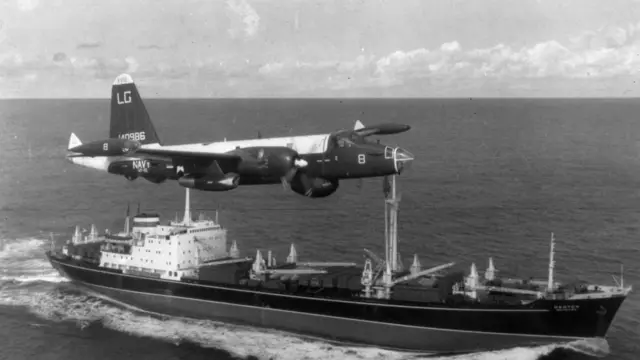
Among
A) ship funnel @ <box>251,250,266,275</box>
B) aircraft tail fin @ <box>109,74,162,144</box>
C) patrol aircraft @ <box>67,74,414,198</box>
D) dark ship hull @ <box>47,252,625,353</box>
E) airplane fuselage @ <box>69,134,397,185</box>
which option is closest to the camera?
airplane fuselage @ <box>69,134,397,185</box>

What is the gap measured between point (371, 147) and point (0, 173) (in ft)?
294

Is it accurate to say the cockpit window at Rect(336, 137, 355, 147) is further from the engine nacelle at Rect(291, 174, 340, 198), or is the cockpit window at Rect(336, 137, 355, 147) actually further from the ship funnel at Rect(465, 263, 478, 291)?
the ship funnel at Rect(465, 263, 478, 291)

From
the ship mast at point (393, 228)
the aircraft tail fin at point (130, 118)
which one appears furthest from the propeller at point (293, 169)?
the aircraft tail fin at point (130, 118)

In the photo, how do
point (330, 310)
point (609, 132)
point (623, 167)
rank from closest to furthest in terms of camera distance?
point (330, 310)
point (623, 167)
point (609, 132)

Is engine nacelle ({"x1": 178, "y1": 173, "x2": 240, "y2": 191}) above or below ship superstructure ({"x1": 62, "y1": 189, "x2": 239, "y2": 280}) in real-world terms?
above

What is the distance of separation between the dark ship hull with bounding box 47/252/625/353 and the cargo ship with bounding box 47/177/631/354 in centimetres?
6

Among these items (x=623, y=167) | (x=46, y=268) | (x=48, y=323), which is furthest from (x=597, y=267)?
(x=623, y=167)

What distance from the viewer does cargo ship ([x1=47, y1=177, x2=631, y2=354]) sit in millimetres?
38844

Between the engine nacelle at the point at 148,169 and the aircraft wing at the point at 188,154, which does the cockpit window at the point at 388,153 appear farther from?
the engine nacelle at the point at 148,169

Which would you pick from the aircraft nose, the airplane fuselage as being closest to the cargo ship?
the airplane fuselage

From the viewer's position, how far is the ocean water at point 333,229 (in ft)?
135

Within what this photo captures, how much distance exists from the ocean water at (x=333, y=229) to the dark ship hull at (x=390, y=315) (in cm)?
89

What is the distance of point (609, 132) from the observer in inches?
6506

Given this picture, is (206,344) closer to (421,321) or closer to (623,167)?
(421,321)
